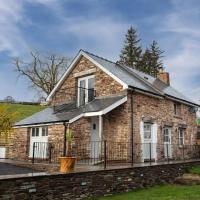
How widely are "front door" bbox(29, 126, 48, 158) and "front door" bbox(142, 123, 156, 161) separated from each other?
5.63m

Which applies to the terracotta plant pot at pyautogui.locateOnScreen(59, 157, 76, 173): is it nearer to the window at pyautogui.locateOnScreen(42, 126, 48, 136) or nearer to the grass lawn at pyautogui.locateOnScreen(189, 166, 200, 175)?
the window at pyautogui.locateOnScreen(42, 126, 48, 136)

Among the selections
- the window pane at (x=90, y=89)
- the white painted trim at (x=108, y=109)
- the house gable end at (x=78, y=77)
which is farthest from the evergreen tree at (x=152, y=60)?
the white painted trim at (x=108, y=109)

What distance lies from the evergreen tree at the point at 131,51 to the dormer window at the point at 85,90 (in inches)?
1255

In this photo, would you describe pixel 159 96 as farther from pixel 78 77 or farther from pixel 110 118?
pixel 78 77

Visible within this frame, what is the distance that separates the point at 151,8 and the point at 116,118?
6.63m

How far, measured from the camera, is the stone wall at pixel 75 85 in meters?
18.1

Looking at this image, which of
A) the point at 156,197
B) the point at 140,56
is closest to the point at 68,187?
the point at 156,197

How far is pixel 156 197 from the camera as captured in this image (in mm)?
10734

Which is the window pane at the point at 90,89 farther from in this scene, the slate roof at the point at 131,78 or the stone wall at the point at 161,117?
the stone wall at the point at 161,117

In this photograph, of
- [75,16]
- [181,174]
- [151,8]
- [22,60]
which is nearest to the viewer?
[151,8]

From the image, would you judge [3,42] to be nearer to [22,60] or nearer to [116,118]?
[116,118]

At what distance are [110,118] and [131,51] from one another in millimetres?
36950

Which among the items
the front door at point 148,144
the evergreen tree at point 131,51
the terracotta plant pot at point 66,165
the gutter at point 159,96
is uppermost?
the evergreen tree at point 131,51

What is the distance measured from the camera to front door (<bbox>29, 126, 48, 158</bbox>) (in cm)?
1738
